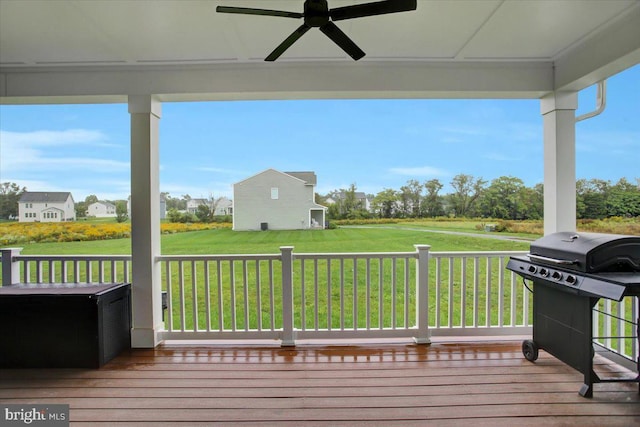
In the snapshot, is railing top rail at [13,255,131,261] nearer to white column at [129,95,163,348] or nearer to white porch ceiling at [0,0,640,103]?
white column at [129,95,163,348]

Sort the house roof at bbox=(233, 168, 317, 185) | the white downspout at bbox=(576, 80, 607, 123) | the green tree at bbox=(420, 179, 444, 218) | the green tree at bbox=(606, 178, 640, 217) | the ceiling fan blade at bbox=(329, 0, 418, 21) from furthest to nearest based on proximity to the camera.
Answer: the green tree at bbox=(420, 179, 444, 218), the house roof at bbox=(233, 168, 317, 185), the green tree at bbox=(606, 178, 640, 217), the white downspout at bbox=(576, 80, 607, 123), the ceiling fan blade at bbox=(329, 0, 418, 21)

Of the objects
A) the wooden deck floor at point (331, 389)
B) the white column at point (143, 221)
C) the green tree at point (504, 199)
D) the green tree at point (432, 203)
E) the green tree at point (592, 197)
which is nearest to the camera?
the wooden deck floor at point (331, 389)

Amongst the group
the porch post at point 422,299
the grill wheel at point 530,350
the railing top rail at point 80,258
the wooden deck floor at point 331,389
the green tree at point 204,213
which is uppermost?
the green tree at point 204,213

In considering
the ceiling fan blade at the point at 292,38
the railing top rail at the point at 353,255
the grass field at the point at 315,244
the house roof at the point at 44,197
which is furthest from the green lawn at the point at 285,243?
the ceiling fan blade at the point at 292,38

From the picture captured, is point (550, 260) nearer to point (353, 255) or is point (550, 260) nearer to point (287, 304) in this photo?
point (353, 255)

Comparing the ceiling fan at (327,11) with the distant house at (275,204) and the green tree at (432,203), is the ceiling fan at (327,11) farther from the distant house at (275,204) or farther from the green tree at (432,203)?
Result: the green tree at (432,203)

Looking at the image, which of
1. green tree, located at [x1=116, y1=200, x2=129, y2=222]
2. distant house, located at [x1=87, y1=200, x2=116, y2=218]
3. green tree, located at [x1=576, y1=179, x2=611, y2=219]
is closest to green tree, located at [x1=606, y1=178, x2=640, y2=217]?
green tree, located at [x1=576, y1=179, x2=611, y2=219]

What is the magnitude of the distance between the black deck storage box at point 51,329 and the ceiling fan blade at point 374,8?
280 centimetres

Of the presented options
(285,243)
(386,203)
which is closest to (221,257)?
(285,243)

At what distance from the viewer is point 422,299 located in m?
3.13

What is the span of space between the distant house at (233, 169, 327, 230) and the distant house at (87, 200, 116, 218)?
5.41ft

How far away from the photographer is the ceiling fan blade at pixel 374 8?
162 cm

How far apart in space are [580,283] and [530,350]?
921mm

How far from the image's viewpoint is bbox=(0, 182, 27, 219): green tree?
160 inches
